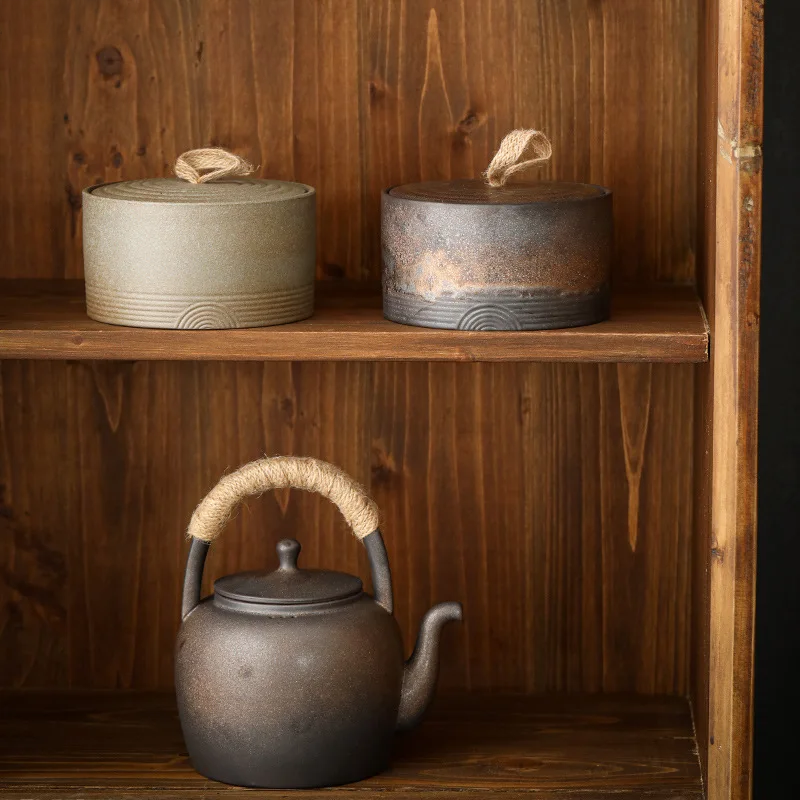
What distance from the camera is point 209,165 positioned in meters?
1.33

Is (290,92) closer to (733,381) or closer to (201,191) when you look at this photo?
(201,191)

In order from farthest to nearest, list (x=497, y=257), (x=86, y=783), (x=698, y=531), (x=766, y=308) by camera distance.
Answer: (x=766, y=308) → (x=698, y=531) → (x=86, y=783) → (x=497, y=257)

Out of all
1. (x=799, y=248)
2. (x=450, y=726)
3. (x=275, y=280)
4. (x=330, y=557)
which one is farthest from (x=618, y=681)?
(x=275, y=280)

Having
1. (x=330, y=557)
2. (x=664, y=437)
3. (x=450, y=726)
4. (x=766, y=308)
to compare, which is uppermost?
(x=766, y=308)

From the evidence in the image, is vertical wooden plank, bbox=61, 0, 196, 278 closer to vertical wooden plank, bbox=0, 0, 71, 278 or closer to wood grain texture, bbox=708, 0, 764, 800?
vertical wooden plank, bbox=0, 0, 71, 278

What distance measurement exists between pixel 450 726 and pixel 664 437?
0.39m

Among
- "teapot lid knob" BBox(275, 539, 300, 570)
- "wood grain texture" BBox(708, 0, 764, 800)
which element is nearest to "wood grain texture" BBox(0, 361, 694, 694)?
"teapot lid knob" BBox(275, 539, 300, 570)

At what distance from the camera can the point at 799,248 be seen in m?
1.51

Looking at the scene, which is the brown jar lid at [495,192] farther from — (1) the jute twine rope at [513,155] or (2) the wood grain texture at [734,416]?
(2) the wood grain texture at [734,416]

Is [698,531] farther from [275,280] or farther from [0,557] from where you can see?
[0,557]

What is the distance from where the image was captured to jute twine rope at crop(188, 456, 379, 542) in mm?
1304

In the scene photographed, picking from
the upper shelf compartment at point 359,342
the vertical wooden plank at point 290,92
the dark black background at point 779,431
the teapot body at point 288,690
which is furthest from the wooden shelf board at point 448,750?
the vertical wooden plank at point 290,92

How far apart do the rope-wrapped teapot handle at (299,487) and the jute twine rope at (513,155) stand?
0.32 meters

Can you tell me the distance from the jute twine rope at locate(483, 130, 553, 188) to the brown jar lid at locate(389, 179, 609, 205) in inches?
0.5
